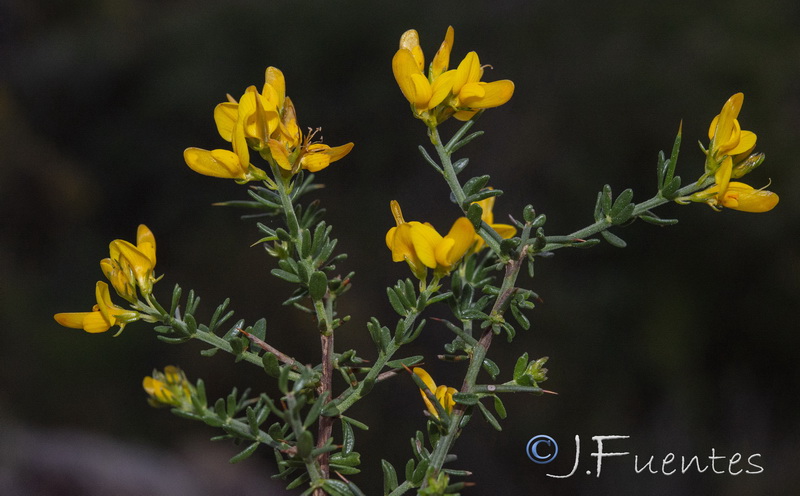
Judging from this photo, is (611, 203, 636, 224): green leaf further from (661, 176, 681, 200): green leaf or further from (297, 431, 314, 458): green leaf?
(297, 431, 314, 458): green leaf

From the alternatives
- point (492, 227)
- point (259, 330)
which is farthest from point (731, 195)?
point (259, 330)

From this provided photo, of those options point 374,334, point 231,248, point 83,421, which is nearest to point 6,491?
point 83,421

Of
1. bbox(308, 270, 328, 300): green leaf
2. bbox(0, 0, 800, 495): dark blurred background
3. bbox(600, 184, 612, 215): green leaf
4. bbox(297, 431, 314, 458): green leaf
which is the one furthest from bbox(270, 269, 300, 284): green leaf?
bbox(0, 0, 800, 495): dark blurred background

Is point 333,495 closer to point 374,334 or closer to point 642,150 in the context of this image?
point 374,334

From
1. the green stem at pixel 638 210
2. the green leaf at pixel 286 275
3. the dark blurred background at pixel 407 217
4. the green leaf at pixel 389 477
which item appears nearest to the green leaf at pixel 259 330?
the green leaf at pixel 286 275

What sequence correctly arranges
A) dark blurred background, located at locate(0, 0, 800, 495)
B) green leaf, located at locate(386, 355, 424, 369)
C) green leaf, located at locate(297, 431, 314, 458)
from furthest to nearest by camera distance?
1. dark blurred background, located at locate(0, 0, 800, 495)
2. green leaf, located at locate(386, 355, 424, 369)
3. green leaf, located at locate(297, 431, 314, 458)

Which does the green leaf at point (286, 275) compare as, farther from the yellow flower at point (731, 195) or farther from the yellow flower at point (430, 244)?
the yellow flower at point (731, 195)
